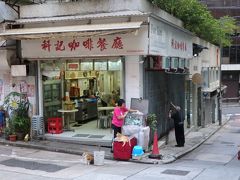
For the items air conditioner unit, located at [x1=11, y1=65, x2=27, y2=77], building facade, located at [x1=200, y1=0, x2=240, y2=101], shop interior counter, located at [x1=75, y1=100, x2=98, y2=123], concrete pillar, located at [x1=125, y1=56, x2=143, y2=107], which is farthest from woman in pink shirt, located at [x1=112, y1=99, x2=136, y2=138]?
building facade, located at [x1=200, y1=0, x2=240, y2=101]

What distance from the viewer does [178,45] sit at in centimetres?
1833

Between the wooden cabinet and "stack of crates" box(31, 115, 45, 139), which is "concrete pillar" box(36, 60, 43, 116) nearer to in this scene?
the wooden cabinet

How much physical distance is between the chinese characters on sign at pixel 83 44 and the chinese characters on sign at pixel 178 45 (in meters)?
3.31

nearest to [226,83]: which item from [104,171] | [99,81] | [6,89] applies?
Answer: [99,81]

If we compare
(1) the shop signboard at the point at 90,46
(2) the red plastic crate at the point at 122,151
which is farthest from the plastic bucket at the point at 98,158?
(1) the shop signboard at the point at 90,46

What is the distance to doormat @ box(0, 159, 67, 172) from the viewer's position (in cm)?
1213

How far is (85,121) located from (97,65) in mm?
3704

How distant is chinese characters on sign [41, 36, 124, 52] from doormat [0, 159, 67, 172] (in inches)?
168

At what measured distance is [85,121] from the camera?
20125 mm

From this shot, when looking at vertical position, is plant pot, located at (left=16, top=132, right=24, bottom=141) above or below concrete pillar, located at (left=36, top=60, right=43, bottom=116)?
below

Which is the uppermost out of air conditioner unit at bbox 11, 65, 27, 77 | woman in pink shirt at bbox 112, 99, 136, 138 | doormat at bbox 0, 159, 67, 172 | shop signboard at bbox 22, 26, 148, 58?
shop signboard at bbox 22, 26, 148, 58

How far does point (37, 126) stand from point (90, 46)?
141 inches

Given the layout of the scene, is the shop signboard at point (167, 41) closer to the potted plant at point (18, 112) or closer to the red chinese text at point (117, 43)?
the red chinese text at point (117, 43)

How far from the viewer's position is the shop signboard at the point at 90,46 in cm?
1410
